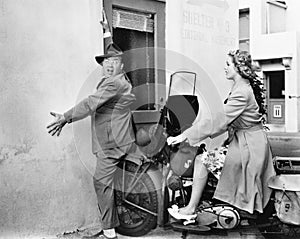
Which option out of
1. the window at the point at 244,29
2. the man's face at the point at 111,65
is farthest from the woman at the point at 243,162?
the window at the point at 244,29

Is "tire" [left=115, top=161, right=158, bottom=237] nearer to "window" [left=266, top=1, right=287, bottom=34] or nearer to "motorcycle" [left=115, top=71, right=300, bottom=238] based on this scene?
"motorcycle" [left=115, top=71, right=300, bottom=238]

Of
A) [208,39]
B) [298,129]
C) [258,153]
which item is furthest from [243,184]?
[208,39]

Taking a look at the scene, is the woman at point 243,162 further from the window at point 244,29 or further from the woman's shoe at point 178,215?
the window at point 244,29

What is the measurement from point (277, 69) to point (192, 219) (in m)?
1.67

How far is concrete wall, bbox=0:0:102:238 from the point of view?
3975mm

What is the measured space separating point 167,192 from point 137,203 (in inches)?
9.6

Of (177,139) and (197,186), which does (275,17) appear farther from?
(197,186)

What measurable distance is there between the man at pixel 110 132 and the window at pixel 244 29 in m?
1.84

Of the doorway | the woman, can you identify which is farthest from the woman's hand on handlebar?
the doorway

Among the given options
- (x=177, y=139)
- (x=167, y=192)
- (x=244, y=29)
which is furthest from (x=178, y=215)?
(x=244, y=29)

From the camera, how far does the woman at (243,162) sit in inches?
169

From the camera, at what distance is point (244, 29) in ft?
18.6

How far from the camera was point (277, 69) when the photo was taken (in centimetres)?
517

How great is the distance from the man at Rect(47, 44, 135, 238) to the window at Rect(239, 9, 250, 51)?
6.03 ft
